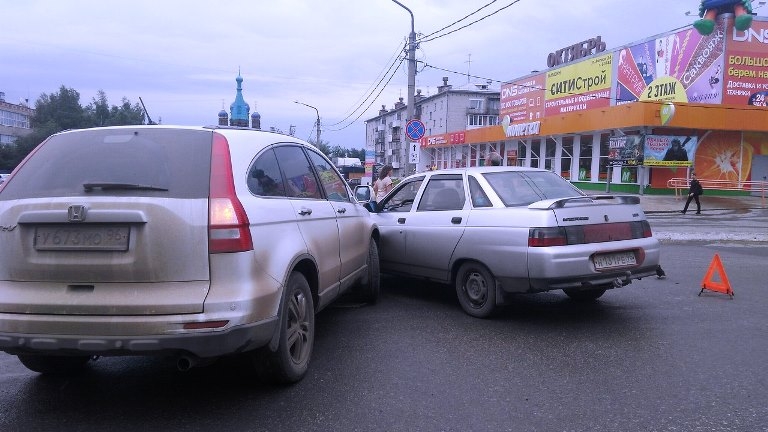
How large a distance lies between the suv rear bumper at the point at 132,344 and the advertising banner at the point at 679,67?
31476mm

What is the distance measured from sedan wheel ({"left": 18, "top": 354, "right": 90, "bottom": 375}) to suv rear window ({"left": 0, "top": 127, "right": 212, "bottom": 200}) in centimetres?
127

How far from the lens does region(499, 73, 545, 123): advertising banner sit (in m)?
42.2

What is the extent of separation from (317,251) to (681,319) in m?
3.80

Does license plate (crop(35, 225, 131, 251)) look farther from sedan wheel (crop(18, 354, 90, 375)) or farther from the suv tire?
the suv tire

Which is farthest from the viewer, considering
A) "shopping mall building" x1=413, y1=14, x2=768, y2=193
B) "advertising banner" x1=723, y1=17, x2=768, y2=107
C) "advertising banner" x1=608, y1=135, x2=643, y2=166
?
"advertising banner" x1=723, y1=17, x2=768, y2=107

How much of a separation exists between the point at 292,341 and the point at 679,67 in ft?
103

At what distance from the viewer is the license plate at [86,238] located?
3.29 metres

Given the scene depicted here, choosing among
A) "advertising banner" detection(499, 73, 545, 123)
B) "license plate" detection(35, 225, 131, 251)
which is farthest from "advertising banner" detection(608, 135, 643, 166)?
"license plate" detection(35, 225, 131, 251)

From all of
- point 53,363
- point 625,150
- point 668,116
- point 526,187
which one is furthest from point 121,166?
point 625,150

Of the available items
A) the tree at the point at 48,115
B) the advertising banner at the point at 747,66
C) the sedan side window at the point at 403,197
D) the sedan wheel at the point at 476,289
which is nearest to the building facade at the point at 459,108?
the tree at the point at 48,115

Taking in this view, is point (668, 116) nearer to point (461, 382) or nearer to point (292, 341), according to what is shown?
point (461, 382)

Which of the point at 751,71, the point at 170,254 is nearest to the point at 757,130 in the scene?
the point at 751,71

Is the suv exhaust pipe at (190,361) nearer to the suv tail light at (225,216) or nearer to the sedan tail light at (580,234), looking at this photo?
the suv tail light at (225,216)

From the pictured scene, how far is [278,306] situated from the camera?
367 cm
